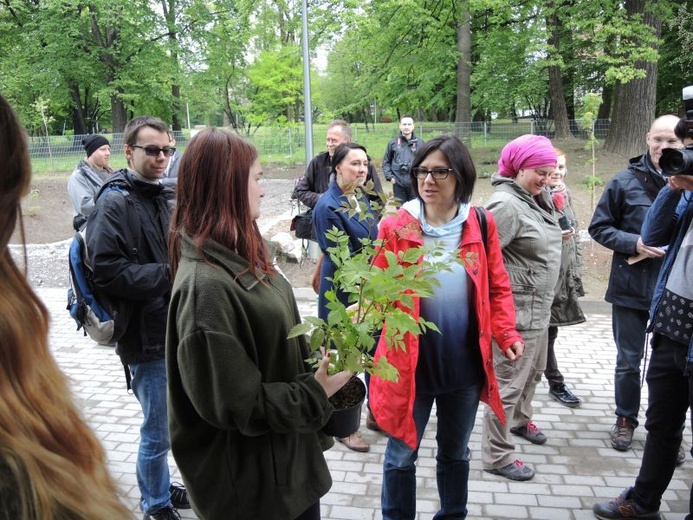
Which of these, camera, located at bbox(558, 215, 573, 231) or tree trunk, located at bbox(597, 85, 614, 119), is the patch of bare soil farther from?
tree trunk, located at bbox(597, 85, 614, 119)

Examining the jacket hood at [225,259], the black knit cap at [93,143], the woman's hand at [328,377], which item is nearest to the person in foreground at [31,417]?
the jacket hood at [225,259]

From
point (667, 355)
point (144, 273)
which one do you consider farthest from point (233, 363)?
point (667, 355)

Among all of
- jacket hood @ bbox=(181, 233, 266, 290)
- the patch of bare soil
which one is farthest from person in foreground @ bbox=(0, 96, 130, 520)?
the patch of bare soil

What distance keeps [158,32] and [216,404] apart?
2789cm

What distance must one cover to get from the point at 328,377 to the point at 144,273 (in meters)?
1.32

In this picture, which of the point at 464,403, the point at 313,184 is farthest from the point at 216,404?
the point at 313,184

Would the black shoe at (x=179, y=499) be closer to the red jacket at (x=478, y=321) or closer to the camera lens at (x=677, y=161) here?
the red jacket at (x=478, y=321)

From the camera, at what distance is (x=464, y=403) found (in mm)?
2805

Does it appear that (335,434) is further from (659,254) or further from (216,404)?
(659,254)

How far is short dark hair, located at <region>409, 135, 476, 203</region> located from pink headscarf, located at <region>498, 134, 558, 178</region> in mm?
685

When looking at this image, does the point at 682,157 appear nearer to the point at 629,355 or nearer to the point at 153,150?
the point at 629,355

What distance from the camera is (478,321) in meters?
2.74

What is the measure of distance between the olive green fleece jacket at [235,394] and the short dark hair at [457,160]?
1.28m

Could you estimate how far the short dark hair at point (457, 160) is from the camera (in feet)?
9.35
